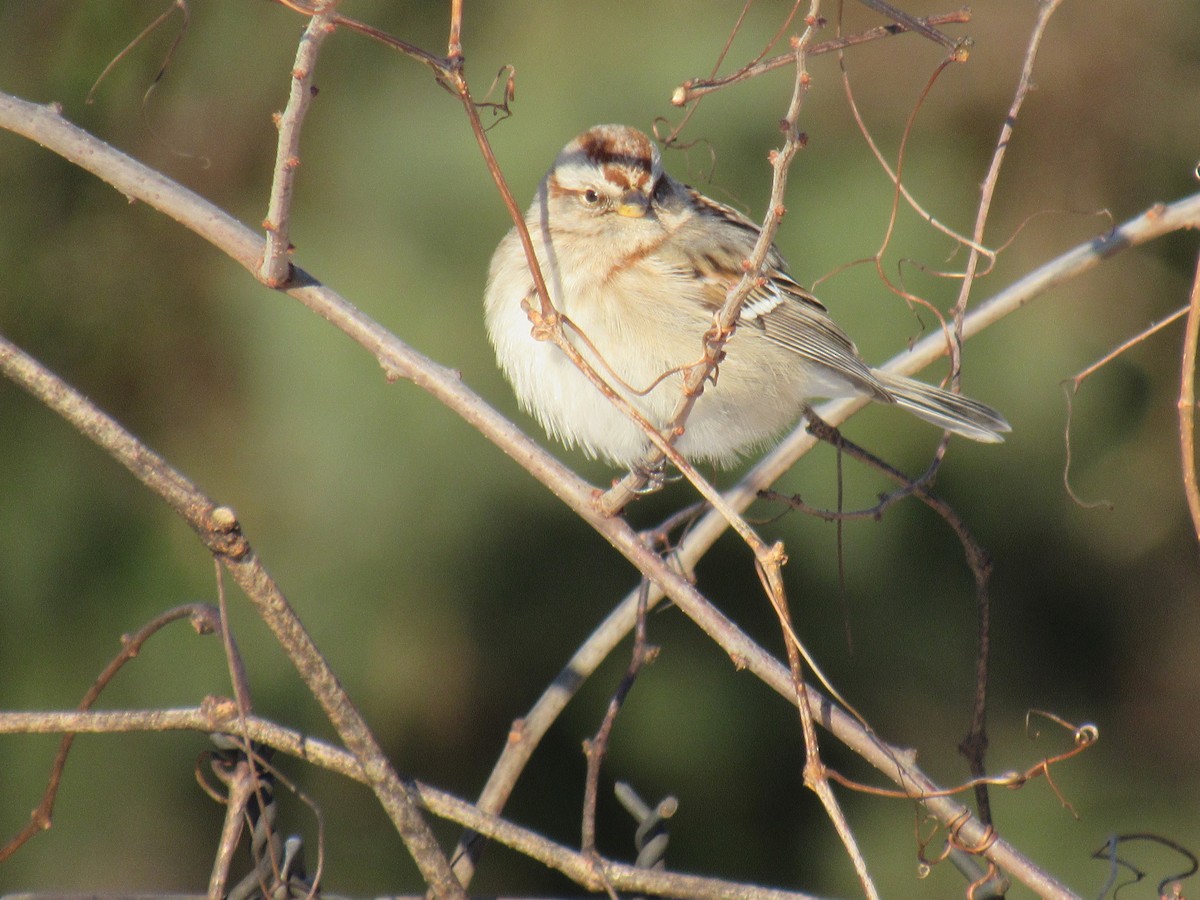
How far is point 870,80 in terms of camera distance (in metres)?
3.30

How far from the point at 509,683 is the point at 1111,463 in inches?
70.4

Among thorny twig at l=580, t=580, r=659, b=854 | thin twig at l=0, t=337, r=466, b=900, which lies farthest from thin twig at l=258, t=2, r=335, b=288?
thorny twig at l=580, t=580, r=659, b=854

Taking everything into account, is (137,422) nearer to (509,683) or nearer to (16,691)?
(16,691)

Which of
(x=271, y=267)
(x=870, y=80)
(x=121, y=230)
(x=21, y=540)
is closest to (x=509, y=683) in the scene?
(x=21, y=540)

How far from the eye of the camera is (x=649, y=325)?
2.44 meters

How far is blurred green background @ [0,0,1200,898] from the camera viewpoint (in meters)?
3.18

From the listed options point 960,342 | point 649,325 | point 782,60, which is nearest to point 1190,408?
point 960,342

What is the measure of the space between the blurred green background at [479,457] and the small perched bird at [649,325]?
469mm

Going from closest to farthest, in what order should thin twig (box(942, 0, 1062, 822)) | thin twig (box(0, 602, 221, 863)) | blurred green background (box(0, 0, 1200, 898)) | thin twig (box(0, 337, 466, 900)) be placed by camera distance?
thin twig (box(0, 337, 466, 900))
thin twig (box(0, 602, 221, 863))
thin twig (box(942, 0, 1062, 822))
blurred green background (box(0, 0, 1200, 898))

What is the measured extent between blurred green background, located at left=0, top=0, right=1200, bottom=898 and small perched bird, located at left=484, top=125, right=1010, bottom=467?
47cm

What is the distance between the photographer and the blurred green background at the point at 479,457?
125 inches

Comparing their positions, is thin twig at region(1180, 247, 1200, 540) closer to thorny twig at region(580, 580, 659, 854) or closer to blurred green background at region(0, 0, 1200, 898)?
thorny twig at region(580, 580, 659, 854)

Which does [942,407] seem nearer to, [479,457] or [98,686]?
[479,457]

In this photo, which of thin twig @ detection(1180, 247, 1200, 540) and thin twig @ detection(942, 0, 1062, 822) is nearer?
thin twig @ detection(1180, 247, 1200, 540)
